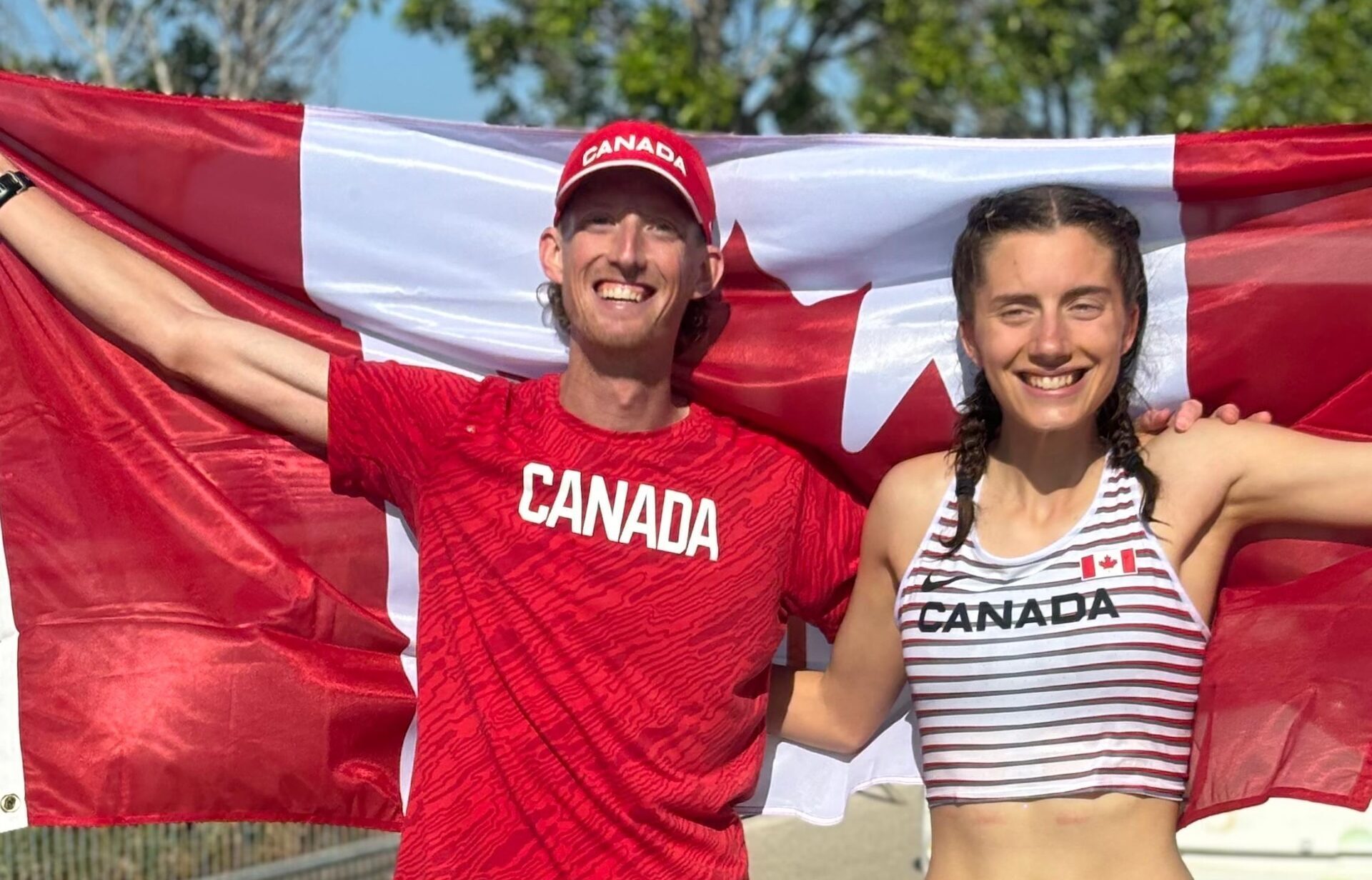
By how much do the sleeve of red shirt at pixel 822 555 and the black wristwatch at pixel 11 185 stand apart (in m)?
1.83

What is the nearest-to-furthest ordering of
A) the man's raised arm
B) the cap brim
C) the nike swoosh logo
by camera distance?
1. the nike swoosh logo
2. the cap brim
3. the man's raised arm

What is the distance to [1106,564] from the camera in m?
3.02

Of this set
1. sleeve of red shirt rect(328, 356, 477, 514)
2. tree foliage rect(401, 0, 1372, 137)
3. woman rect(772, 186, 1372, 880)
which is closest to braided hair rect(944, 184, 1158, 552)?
woman rect(772, 186, 1372, 880)

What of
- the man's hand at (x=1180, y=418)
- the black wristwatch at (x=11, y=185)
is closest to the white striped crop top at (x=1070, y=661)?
the man's hand at (x=1180, y=418)

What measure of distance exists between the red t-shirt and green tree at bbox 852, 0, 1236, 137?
8083mm

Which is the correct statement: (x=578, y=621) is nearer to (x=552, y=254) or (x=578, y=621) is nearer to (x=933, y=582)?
(x=933, y=582)

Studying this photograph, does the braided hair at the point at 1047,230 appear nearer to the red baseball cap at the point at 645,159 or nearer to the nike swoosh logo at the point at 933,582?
the nike swoosh logo at the point at 933,582

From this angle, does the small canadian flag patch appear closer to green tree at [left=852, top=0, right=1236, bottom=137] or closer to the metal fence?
the metal fence

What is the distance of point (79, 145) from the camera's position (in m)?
3.66

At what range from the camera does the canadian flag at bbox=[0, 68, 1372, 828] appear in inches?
136

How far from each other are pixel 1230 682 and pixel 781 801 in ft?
3.40

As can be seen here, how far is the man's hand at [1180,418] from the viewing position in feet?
10.5

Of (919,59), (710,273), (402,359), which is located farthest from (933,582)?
(919,59)

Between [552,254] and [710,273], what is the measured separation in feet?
1.15
